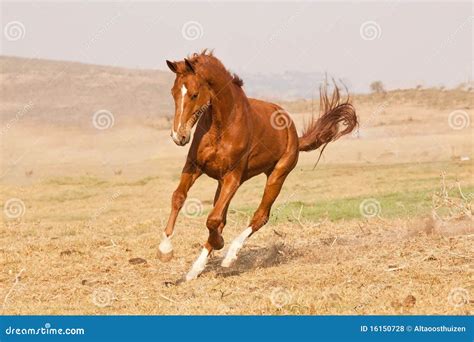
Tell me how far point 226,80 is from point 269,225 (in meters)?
5.55

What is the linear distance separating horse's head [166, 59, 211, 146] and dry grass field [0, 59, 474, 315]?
162cm

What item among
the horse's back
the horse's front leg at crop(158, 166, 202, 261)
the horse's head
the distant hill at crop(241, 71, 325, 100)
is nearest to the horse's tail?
the horse's back

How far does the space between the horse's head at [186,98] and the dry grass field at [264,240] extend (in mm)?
1624

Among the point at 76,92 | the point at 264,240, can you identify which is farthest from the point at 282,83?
the point at 264,240

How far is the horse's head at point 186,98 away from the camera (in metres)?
8.27

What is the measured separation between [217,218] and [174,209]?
471 mm

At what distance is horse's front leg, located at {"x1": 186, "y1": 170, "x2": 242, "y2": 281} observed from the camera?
9.08 metres

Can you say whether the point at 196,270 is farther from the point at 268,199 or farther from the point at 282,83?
the point at 282,83

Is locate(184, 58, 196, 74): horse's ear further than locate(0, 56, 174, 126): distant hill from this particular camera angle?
No

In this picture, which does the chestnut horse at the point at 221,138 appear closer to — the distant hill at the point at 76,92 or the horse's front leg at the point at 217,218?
the horse's front leg at the point at 217,218

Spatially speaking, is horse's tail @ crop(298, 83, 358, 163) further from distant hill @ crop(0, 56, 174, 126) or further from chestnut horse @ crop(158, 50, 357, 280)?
distant hill @ crop(0, 56, 174, 126)

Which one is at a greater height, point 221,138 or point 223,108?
point 223,108

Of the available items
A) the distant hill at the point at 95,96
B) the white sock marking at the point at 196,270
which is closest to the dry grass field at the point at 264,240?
the white sock marking at the point at 196,270

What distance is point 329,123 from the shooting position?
39.8 ft
